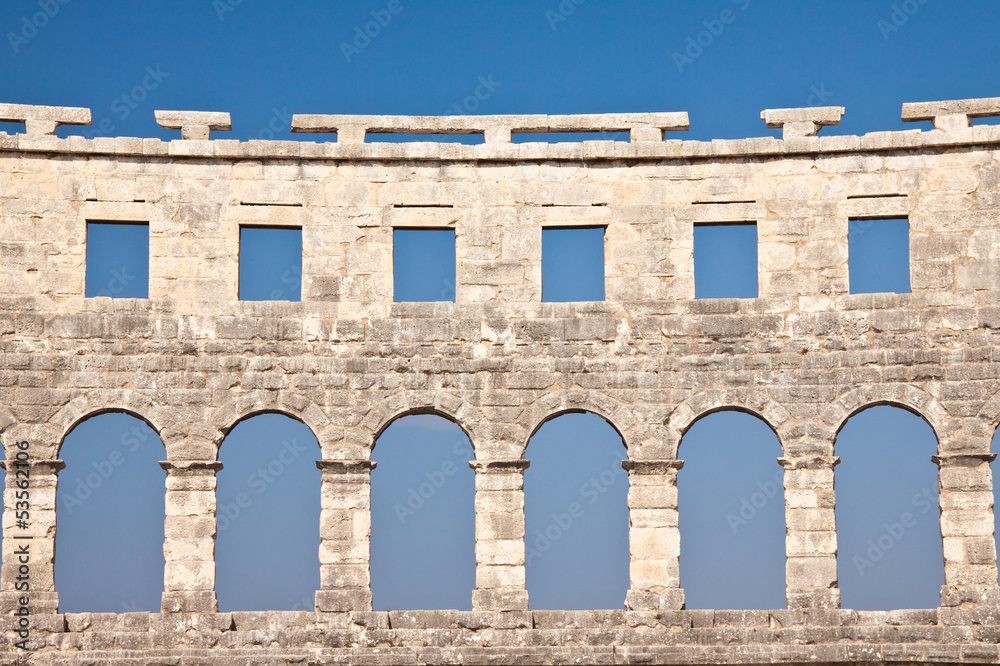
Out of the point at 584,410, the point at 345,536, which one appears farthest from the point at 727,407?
the point at 345,536

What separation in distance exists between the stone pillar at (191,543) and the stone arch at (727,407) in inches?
244

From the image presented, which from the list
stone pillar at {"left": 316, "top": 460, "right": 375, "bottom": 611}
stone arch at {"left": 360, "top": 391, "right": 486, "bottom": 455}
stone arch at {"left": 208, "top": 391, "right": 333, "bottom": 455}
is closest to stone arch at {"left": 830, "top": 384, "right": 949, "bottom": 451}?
stone arch at {"left": 360, "top": 391, "right": 486, "bottom": 455}

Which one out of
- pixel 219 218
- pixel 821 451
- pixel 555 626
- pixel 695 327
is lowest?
pixel 555 626

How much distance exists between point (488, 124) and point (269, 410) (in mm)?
5026

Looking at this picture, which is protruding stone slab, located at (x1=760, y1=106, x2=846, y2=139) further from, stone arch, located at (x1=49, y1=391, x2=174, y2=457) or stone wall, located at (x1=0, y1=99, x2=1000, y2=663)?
stone arch, located at (x1=49, y1=391, x2=174, y2=457)

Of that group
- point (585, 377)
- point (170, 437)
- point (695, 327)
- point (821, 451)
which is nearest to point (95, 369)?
point (170, 437)

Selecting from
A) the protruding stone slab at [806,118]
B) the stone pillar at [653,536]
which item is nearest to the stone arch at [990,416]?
the stone pillar at [653,536]

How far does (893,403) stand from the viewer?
69.4ft

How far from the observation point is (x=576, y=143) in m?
22.0

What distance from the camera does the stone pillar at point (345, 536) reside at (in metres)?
20.8

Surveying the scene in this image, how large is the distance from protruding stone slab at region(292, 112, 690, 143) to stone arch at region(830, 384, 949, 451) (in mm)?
4510

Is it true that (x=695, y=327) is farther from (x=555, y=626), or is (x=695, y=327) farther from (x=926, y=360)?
(x=555, y=626)

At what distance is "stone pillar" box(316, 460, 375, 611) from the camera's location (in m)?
20.8

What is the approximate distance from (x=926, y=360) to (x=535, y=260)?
18.0 ft
